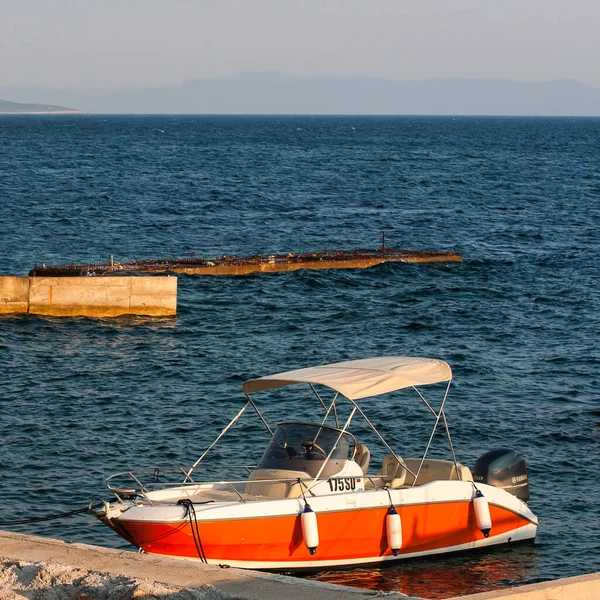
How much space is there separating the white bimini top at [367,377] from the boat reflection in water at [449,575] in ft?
9.96

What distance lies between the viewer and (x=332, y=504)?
17.2m

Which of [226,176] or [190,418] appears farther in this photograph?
[226,176]

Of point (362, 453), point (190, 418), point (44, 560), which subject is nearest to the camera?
point (44, 560)

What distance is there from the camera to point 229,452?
2416 centimetres

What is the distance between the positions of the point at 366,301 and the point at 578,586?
3184 centimetres

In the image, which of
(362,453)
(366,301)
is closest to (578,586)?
(362,453)

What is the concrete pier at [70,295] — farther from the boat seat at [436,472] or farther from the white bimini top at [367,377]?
the boat seat at [436,472]

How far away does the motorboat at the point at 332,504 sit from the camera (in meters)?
16.5

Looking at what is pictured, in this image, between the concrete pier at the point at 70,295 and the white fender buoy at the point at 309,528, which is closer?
the white fender buoy at the point at 309,528

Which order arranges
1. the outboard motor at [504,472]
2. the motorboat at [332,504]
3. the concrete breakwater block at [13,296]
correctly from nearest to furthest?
the motorboat at [332,504], the outboard motor at [504,472], the concrete breakwater block at [13,296]

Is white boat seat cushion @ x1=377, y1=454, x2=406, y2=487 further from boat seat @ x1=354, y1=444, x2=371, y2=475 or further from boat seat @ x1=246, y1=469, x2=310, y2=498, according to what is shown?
boat seat @ x1=246, y1=469, x2=310, y2=498

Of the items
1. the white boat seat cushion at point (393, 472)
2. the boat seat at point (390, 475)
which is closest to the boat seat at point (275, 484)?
the boat seat at point (390, 475)

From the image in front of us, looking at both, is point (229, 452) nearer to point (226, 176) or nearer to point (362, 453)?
point (362, 453)

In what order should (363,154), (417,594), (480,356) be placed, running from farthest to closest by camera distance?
(363,154), (480,356), (417,594)
